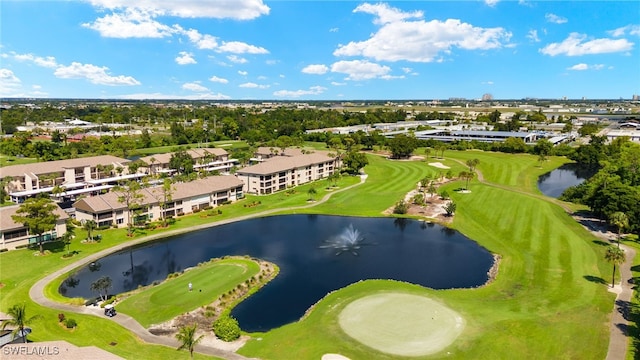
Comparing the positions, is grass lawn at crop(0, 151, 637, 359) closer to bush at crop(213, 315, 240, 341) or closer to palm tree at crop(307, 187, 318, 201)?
bush at crop(213, 315, 240, 341)

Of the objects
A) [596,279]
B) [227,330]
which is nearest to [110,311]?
[227,330]

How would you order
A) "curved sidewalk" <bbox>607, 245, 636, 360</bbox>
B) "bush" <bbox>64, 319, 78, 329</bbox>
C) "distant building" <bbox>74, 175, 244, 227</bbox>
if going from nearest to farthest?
"curved sidewalk" <bbox>607, 245, 636, 360</bbox>
"bush" <bbox>64, 319, 78, 329</bbox>
"distant building" <bbox>74, 175, 244, 227</bbox>

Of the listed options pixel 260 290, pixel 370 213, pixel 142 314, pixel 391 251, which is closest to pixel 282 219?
pixel 370 213

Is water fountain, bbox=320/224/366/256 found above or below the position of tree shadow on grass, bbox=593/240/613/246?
below

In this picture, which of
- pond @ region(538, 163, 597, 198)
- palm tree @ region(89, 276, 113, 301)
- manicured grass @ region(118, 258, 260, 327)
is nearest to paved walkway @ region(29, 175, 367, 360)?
manicured grass @ region(118, 258, 260, 327)

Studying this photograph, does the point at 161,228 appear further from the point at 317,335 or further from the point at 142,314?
the point at 317,335

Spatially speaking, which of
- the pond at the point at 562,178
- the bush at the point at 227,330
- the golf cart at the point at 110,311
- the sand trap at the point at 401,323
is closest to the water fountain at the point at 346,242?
the sand trap at the point at 401,323

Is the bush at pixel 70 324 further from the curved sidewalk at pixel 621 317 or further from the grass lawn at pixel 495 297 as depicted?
the curved sidewalk at pixel 621 317

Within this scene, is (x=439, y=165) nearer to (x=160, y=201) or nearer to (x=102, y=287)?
(x=160, y=201)
